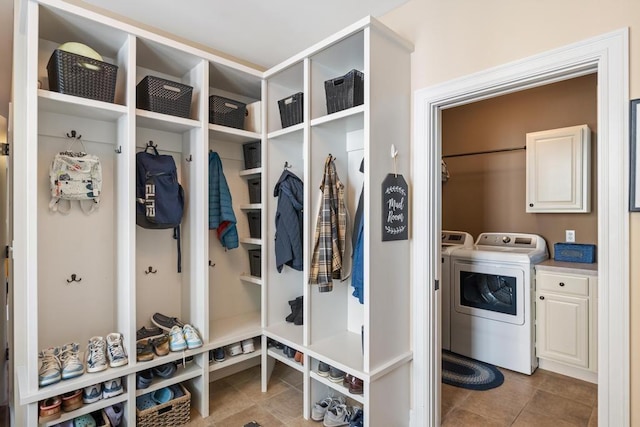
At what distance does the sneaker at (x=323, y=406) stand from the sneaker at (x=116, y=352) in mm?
1188

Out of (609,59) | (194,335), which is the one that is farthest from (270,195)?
(609,59)

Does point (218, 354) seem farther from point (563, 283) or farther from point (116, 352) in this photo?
point (563, 283)

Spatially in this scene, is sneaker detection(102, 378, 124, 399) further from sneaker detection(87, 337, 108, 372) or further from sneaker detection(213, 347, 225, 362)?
sneaker detection(213, 347, 225, 362)

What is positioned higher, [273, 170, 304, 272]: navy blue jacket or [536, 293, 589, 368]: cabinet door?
[273, 170, 304, 272]: navy blue jacket

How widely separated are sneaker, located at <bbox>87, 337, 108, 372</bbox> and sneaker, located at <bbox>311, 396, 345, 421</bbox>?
1278 mm

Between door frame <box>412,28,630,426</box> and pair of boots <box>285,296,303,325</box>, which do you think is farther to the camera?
pair of boots <box>285,296,303,325</box>

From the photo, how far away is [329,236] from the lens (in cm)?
209

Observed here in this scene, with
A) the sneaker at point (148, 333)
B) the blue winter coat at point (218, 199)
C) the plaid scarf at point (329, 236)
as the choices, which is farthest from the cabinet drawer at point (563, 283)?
the sneaker at point (148, 333)

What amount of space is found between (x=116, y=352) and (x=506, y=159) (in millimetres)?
3757

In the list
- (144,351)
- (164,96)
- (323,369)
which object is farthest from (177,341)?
(164,96)

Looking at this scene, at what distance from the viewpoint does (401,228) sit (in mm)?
1979

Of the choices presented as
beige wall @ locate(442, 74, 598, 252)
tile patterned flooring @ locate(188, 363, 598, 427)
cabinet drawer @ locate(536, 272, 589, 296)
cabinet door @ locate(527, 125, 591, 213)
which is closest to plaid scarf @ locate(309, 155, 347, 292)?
tile patterned flooring @ locate(188, 363, 598, 427)

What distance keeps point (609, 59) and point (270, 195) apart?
6.59 feet

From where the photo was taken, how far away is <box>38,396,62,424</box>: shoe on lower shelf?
5.42ft
